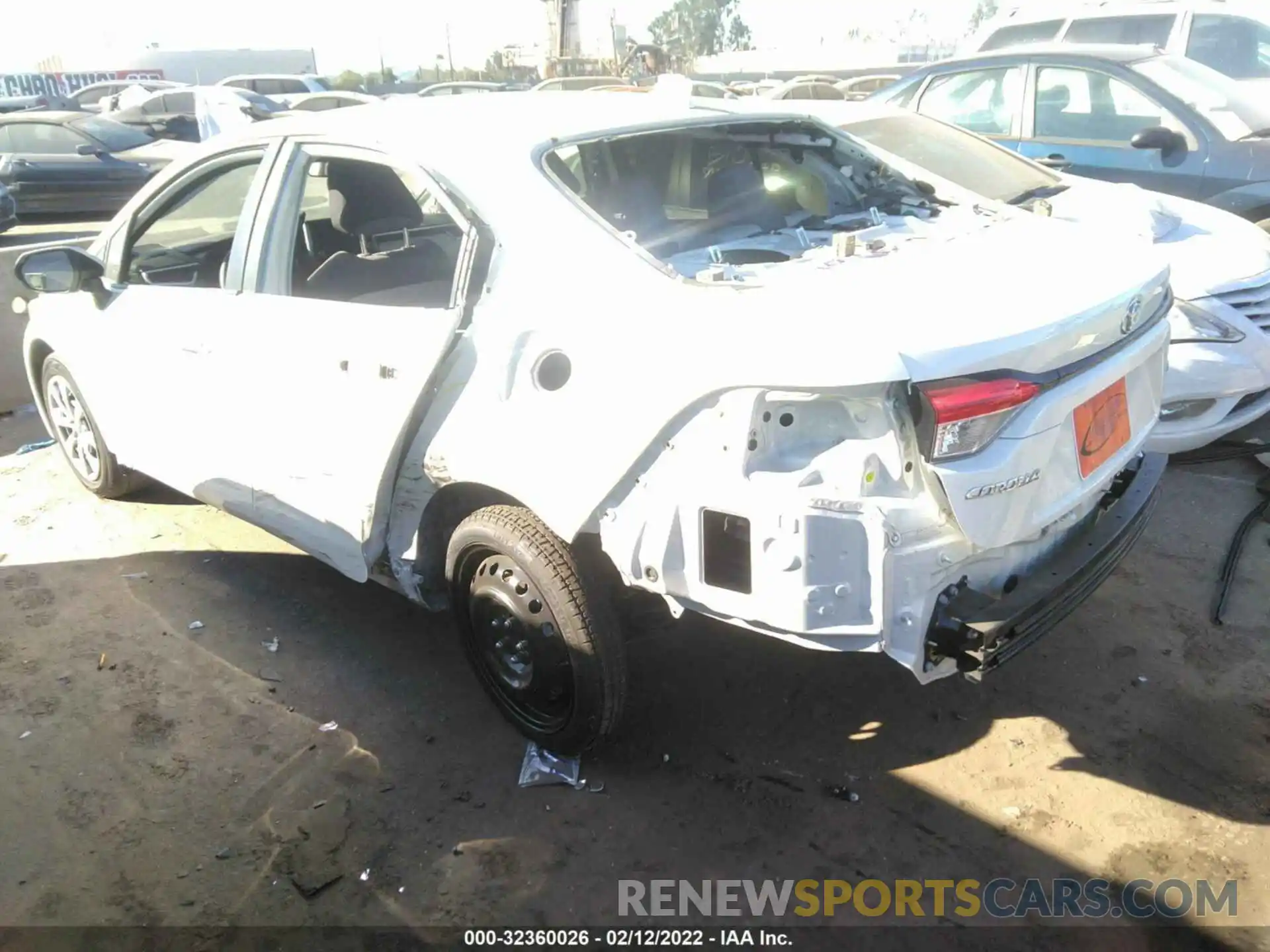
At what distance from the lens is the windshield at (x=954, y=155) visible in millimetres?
4938

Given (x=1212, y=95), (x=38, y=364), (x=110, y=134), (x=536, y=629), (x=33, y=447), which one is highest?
(x=1212, y=95)

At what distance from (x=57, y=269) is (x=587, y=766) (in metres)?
2.78

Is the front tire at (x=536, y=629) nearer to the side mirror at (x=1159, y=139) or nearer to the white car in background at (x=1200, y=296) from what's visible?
the white car in background at (x=1200, y=296)

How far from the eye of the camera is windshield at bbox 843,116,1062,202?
16.2 feet

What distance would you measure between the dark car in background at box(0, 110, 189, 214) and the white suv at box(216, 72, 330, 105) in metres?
9.99

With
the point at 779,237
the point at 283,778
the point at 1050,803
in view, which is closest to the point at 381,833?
the point at 283,778

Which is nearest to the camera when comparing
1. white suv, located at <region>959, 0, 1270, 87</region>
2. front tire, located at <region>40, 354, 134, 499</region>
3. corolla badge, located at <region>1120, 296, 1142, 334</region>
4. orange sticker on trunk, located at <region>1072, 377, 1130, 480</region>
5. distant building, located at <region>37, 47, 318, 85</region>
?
orange sticker on trunk, located at <region>1072, 377, 1130, 480</region>

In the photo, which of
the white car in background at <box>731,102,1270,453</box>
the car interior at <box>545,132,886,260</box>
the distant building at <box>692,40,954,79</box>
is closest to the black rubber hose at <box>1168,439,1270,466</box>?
the white car in background at <box>731,102,1270,453</box>

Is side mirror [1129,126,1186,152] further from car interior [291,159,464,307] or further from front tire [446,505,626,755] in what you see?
front tire [446,505,626,755]

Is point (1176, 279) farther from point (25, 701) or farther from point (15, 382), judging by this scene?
point (15, 382)

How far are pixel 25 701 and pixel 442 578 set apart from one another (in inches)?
60.3

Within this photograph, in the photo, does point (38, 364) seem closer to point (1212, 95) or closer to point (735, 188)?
point (735, 188)

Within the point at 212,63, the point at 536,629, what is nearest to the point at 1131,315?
the point at 536,629

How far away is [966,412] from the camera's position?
208cm
